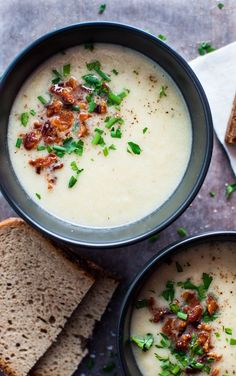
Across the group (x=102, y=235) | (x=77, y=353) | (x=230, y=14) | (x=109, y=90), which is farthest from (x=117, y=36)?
(x=77, y=353)

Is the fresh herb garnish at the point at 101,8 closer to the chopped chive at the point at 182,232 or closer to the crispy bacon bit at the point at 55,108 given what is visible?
the crispy bacon bit at the point at 55,108

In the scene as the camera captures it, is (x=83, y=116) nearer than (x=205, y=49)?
Yes

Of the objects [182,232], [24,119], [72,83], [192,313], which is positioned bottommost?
[192,313]

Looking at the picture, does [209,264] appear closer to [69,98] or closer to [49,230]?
[49,230]

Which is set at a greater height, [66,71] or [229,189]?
[66,71]

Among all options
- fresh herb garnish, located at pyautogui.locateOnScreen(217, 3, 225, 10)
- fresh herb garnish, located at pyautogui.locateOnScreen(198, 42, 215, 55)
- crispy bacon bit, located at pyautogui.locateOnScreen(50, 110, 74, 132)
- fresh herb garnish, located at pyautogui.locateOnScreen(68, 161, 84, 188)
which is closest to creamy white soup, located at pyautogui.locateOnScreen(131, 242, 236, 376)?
fresh herb garnish, located at pyautogui.locateOnScreen(68, 161, 84, 188)

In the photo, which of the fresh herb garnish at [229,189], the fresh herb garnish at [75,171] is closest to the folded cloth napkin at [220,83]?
the fresh herb garnish at [229,189]

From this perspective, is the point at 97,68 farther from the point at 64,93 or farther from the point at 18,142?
the point at 18,142

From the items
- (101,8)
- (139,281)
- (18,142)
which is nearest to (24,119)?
(18,142)
